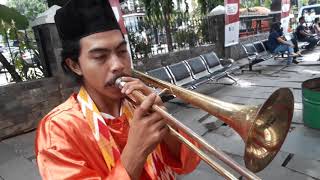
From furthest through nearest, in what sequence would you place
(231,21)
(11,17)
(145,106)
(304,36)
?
(304,36) < (231,21) < (11,17) < (145,106)

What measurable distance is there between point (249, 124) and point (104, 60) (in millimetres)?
811

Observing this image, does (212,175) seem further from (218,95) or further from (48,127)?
(218,95)

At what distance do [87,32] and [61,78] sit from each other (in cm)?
452

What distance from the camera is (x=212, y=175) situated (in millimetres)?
3506

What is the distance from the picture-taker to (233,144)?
4.23 metres

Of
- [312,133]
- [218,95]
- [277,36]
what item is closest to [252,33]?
[277,36]

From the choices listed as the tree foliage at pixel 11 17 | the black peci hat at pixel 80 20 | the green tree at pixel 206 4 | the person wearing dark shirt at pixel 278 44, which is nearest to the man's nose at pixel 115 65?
the black peci hat at pixel 80 20

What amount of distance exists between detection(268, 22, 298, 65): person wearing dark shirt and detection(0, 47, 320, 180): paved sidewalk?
7.72ft

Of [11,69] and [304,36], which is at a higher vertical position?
[11,69]

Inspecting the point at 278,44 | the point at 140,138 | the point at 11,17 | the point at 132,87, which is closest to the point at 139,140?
the point at 140,138

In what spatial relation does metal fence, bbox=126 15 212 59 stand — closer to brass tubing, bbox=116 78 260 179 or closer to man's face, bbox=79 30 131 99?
man's face, bbox=79 30 131 99

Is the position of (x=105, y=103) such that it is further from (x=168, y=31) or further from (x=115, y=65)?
(x=168, y=31)

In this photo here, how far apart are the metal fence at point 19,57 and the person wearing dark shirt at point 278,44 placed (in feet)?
26.3

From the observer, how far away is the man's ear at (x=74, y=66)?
169 cm
